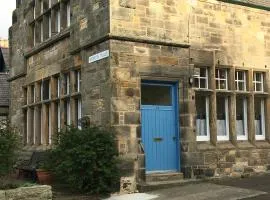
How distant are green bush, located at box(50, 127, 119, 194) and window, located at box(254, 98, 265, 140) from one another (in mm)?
5079

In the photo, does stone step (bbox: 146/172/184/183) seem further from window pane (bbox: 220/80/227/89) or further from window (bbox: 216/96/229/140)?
window pane (bbox: 220/80/227/89)

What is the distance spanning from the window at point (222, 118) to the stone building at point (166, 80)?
0.03 meters

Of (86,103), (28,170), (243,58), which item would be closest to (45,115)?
(28,170)

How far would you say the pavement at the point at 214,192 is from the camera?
10.0m

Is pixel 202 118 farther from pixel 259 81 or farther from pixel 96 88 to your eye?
pixel 96 88

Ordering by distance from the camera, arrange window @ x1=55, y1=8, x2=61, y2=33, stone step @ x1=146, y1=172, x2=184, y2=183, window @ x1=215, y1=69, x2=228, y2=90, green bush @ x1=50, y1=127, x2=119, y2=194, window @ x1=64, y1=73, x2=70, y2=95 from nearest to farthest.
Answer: green bush @ x1=50, y1=127, x2=119, y2=194 → stone step @ x1=146, y1=172, x2=184, y2=183 → window @ x1=215, y1=69, x2=228, y2=90 → window @ x1=64, y1=73, x2=70, y2=95 → window @ x1=55, y1=8, x2=61, y2=33

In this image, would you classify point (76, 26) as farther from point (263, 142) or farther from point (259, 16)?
point (263, 142)

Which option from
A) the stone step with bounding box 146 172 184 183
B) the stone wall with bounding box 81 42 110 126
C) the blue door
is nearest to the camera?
the stone wall with bounding box 81 42 110 126

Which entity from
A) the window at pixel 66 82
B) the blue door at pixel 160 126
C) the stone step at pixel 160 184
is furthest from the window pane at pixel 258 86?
the window at pixel 66 82

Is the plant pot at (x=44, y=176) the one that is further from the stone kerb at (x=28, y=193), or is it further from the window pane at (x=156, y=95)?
the window pane at (x=156, y=95)

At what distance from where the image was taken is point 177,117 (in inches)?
478

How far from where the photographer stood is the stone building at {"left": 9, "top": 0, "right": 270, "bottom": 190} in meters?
11.2

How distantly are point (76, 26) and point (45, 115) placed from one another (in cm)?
351

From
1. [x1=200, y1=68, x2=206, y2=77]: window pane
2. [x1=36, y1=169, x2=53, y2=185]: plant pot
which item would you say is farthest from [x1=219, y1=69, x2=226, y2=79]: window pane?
[x1=36, y1=169, x2=53, y2=185]: plant pot
